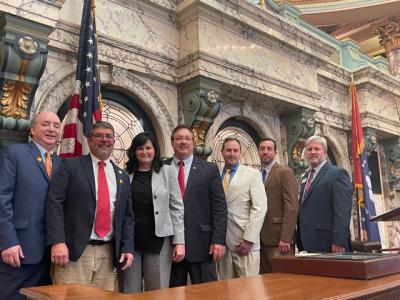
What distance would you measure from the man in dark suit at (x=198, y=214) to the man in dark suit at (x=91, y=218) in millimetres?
462

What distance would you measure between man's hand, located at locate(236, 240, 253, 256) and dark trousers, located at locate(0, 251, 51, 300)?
4.33 feet

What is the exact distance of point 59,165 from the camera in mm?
2371

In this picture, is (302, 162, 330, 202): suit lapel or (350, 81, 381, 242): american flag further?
(350, 81, 381, 242): american flag

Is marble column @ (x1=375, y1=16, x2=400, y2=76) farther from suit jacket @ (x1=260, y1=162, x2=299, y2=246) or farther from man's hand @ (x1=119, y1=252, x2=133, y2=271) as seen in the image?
man's hand @ (x1=119, y1=252, x2=133, y2=271)

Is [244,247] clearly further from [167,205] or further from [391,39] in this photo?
[391,39]

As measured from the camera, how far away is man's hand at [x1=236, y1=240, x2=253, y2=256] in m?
2.88

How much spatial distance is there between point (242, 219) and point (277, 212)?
41 centimetres

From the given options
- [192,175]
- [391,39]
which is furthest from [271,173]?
[391,39]

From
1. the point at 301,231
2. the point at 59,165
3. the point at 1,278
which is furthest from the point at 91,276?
the point at 301,231

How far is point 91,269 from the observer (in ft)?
7.44

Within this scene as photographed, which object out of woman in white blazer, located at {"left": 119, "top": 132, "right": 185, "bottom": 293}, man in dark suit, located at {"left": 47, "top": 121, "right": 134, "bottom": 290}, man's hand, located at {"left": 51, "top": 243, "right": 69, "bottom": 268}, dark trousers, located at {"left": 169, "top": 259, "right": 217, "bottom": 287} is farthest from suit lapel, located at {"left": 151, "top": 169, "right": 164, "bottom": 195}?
man's hand, located at {"left": 51, "top": 243, "right": 69, "bottom": 268}

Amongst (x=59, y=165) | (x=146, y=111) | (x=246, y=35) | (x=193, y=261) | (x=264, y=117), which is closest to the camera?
(x=59, y=165)

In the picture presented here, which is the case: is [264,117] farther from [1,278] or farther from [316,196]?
[1,278]

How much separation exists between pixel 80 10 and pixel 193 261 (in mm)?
2581
